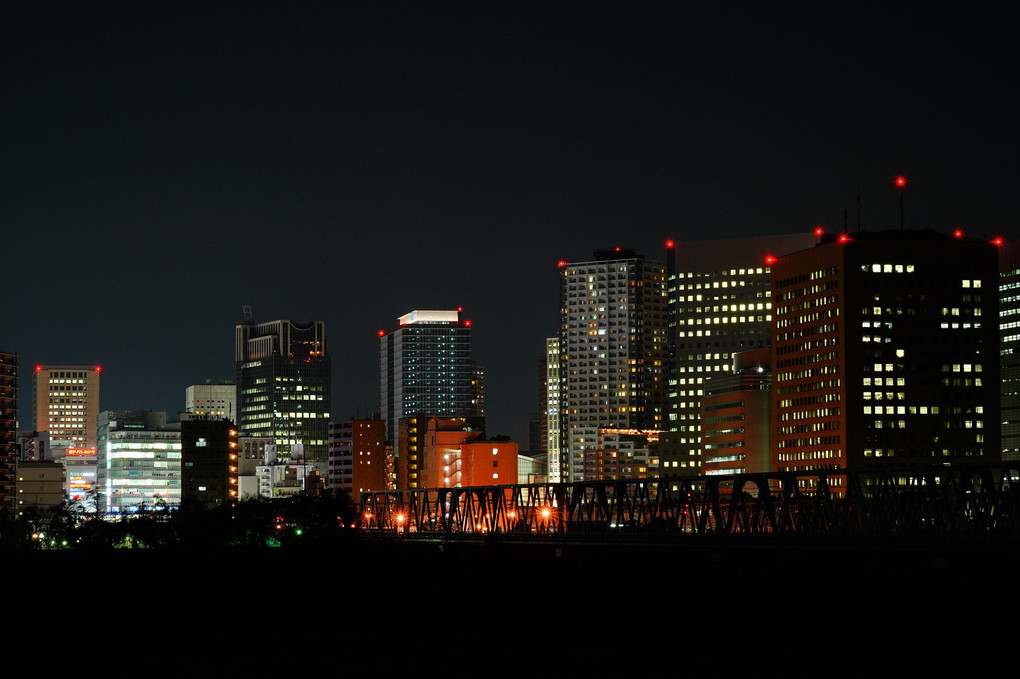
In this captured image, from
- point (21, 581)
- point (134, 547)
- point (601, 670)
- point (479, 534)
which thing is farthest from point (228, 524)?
point (601, 670)

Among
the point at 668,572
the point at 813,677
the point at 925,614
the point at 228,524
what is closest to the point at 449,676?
the point at 813,677

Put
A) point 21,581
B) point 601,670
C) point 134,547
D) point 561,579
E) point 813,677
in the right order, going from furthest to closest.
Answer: point 134,547, point 561,579, point 21,581, point 601,670, point 813,677

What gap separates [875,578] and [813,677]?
28708 millimetres

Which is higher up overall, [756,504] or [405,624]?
[756,504]

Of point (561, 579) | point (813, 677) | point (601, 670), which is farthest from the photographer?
point (561, 579)

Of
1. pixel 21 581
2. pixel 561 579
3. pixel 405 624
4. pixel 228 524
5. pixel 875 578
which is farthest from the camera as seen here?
pixel 228 524

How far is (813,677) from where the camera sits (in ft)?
354

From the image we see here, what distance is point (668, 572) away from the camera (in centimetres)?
16100

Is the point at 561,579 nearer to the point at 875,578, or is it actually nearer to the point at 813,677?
the point at 875,578

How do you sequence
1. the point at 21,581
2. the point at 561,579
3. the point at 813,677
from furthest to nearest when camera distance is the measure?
the point at 561,579, the point at 21,581, the point at 813,677

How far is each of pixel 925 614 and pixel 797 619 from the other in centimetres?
1124

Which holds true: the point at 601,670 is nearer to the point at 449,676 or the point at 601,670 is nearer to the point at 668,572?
the point at 449,676

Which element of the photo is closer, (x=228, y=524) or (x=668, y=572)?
(x=668, y=572)

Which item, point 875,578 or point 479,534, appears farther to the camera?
point 479,534
